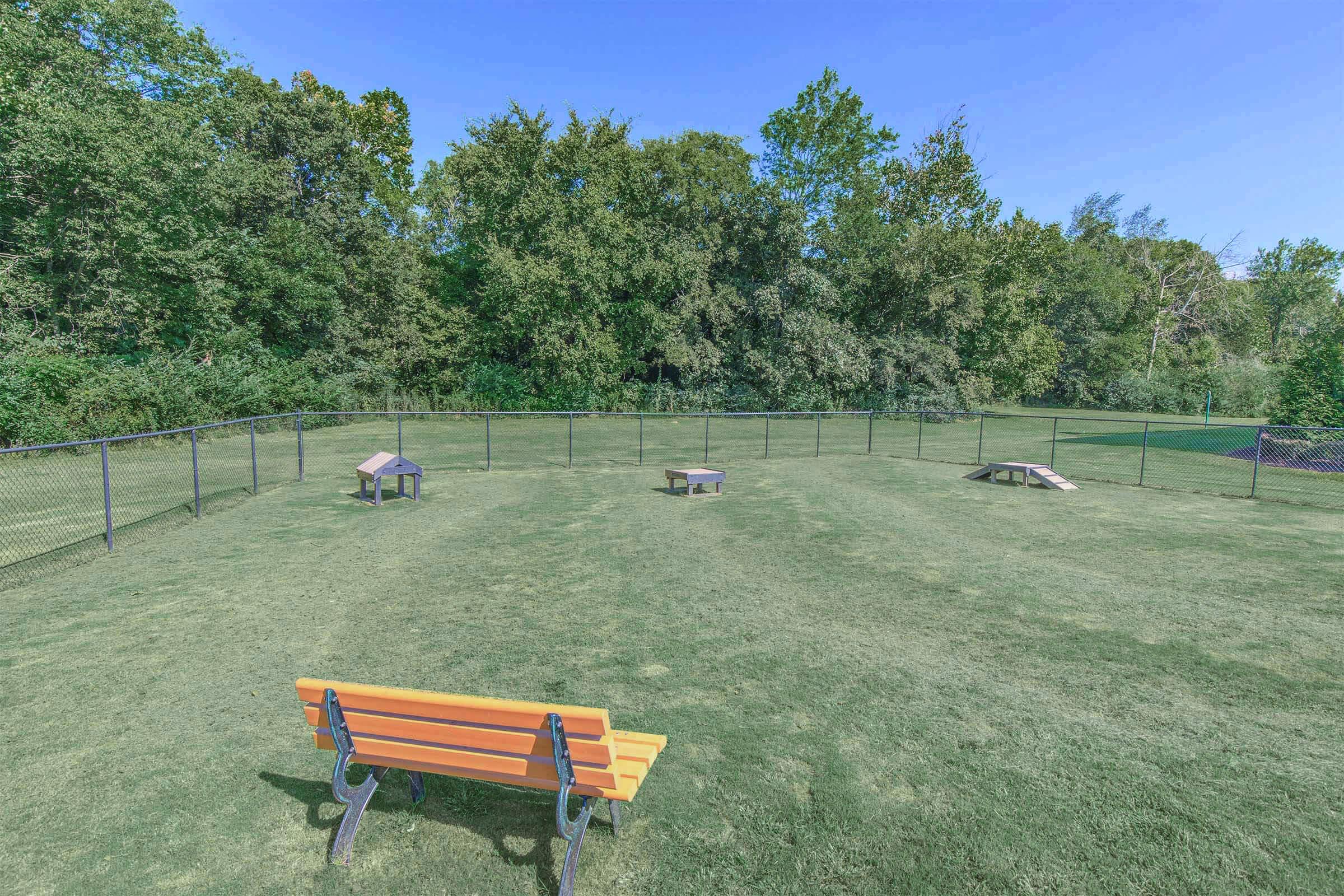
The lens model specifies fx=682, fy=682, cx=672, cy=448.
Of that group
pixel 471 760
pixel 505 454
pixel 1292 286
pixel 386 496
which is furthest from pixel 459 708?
pixel 1292 286

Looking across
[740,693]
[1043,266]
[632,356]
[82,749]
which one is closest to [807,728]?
[740,693]

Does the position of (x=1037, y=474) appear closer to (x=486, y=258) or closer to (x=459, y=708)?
(x=459, y=708)

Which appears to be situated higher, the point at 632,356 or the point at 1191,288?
the point at 1191,288

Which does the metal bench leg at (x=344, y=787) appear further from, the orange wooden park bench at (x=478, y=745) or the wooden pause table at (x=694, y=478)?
the wooden pause table at (x=694, y=478)

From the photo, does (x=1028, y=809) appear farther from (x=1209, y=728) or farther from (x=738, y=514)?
(x=738, y=514)

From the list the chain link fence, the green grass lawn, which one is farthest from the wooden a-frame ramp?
the green grass lawn

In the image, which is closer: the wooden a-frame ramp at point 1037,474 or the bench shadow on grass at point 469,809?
the bench shadow on grass at point 469,809

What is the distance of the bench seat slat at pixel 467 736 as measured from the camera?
9.84ft

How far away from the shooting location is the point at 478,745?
3.11m

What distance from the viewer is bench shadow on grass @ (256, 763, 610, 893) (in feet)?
11.3

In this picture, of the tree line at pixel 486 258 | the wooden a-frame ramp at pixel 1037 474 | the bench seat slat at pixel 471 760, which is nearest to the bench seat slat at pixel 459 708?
the bench seat slat at pixel 471 760

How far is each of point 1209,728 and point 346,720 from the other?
5333 mm

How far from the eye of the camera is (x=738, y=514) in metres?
11.9

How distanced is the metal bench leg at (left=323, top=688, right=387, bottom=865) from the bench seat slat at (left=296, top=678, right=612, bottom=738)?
0.06 m
